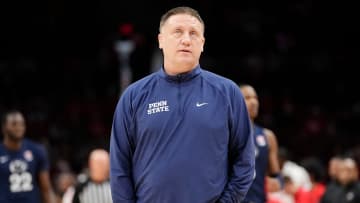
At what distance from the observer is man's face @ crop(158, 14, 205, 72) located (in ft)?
14.3

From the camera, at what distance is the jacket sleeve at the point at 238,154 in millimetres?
Answer: 4309

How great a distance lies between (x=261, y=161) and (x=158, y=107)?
3.18 meters

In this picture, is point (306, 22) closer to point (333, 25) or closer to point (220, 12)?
point (333, 25)

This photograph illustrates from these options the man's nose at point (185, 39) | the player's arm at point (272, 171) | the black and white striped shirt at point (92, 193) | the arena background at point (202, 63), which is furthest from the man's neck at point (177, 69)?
the arena background at point (202, 63)

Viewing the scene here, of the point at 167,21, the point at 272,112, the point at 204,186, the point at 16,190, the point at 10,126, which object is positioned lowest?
the point at 272,112

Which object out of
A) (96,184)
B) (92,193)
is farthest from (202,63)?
(92,193)

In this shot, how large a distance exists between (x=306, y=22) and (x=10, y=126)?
40.9 ft

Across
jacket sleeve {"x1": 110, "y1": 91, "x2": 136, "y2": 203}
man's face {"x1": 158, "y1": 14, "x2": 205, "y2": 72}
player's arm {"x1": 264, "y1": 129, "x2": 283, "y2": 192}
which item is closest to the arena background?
player's arm {"x1": 264, "y1": 129, "x2": 283, "y2": 192}

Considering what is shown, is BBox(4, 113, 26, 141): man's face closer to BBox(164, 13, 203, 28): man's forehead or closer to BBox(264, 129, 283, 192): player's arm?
BBox(264, 129, 283, 192): player's arm

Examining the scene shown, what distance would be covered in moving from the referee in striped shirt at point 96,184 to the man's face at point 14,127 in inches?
34.5

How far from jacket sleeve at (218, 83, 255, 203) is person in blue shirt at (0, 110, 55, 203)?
4.05 m

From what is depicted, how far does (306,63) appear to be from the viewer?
59.7 ft

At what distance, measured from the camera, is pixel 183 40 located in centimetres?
432

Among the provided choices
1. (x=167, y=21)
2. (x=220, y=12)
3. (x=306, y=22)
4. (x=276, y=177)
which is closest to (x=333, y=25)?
(x=306, y=22)
